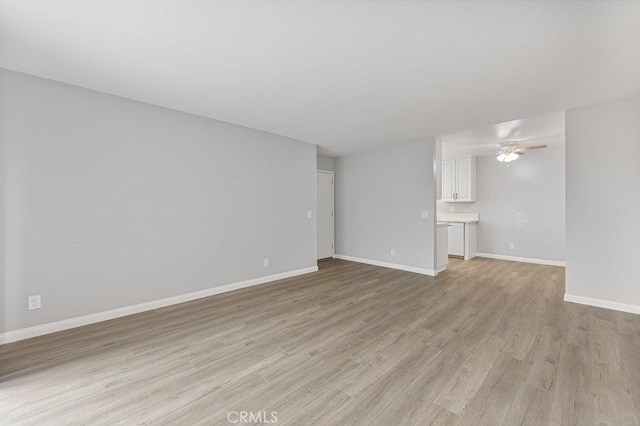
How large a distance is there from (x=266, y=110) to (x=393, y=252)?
3.62m

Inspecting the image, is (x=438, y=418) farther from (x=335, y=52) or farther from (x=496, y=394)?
(x=335, y=52)

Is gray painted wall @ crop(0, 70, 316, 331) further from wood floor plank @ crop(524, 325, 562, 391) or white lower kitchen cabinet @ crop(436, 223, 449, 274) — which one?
wood floor plank @ crop(524, 325, 562, 391)

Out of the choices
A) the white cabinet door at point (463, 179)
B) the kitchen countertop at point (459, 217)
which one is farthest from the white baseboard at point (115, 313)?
the white cabinet door at point (463, 179)

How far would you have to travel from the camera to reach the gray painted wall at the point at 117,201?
7.88ft

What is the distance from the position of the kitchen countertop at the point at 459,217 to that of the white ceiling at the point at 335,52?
3.46 m

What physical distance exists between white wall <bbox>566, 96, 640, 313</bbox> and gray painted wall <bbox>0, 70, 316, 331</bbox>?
423 cm

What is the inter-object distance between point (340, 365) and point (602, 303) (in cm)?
345

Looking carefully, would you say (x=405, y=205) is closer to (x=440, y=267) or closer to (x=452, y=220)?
(x=440, y=267)

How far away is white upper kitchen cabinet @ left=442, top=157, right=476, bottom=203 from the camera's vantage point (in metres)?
6.29

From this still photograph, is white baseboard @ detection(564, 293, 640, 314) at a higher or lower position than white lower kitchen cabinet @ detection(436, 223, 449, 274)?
lower

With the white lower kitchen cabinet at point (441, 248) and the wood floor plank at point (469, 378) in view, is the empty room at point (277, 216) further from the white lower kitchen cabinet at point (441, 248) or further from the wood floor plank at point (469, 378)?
the white lower kitchen cabinet at point (441, 248)

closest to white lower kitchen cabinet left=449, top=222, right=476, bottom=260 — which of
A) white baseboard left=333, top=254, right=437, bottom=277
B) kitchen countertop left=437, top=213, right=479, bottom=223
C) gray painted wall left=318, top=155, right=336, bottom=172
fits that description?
kitchen countertop left=437, top=213, right=479, bottom=223

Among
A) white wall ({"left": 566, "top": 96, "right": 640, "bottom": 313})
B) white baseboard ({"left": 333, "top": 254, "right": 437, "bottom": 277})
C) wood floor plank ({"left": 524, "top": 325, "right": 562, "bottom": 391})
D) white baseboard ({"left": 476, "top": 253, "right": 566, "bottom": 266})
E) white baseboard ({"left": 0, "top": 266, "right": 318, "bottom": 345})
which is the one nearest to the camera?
wood floor plank ({"left": 524, "top": 325, "right": 562, "bottom": 391})

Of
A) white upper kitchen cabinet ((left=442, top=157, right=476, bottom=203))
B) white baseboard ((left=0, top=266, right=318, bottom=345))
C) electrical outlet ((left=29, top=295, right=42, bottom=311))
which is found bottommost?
white baseboard ((left=0, top=266, right=318, bottom=345))
